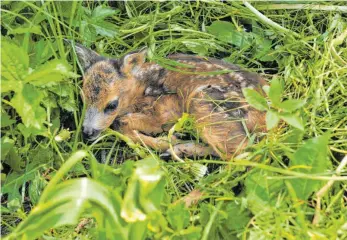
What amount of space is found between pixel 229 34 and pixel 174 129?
0.74 m

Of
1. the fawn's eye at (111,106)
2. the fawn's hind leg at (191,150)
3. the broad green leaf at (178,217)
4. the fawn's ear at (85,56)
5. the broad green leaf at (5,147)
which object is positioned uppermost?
the fawn's ear at (85,56)

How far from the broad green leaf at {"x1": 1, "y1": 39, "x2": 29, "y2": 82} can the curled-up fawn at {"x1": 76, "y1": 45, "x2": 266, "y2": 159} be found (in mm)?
652

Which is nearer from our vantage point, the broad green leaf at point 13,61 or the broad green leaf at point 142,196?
the broad green leaf at point 142,196

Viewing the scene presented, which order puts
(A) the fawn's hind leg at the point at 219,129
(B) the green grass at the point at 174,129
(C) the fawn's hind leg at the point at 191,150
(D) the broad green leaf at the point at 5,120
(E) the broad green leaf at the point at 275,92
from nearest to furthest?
(B) the green grass at the point at 174,129 < (E) the broad green leaf at the point at 275,92 < (D) the broad green leaf at the point at 5,120 < (A) the fawn's hind leg at the point at 219,129 < (C) the fawn's hind leg at the point at 191,150

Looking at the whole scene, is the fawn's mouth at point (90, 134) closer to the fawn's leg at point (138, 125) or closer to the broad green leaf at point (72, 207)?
the fawn's leg at point (138, 125)

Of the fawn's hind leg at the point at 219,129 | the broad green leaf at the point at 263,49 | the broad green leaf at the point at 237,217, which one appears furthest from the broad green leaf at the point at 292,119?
the broad green leaf at the point at 263,49

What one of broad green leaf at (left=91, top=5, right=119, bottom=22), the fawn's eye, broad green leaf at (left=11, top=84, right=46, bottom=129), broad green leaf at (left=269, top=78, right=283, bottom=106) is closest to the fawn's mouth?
the fawn's eye

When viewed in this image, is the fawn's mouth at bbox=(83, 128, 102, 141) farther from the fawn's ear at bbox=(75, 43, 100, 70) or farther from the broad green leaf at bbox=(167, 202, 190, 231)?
the broad green leaf at bbox=(167, 202, 190, 231)

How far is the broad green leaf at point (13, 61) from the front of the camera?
2.89m

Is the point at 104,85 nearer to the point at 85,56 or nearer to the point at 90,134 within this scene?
the point at 85,56

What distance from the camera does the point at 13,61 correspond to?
2.90m

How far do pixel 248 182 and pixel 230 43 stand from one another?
Result: 47.0 inches

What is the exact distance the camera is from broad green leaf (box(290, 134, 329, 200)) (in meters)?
2.82

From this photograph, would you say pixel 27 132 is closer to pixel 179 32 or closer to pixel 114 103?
pixel 114 103
